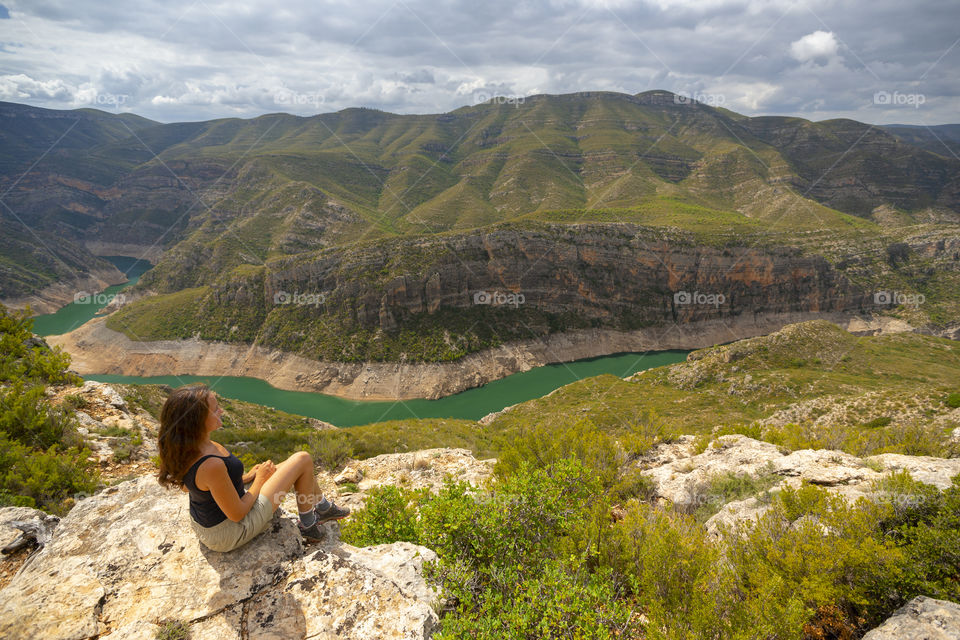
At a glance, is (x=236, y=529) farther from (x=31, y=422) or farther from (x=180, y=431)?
(x=31, y=422)

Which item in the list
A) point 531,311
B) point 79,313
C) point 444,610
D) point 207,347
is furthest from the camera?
point 79,313

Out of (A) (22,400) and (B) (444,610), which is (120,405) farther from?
(B) (444,610)

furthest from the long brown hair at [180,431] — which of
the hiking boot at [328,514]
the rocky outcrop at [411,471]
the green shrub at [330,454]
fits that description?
the green shrub at [330,454]

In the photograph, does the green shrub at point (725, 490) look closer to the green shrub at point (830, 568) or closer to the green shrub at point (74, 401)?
the green shrub at point (830, 568)

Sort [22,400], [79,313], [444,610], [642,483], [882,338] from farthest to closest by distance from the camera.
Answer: [79,313], [882,338], [642,483], [22,400], [444,610]

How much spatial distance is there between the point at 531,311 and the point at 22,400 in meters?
58.1

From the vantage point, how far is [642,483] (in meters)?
10.1

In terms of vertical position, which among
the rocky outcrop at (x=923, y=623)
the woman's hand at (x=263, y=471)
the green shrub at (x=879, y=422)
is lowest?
the green shrub at (x=879, y=422)

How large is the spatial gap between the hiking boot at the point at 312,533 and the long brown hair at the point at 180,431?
1.42 meters

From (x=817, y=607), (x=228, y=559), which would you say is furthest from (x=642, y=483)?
(x=228, y=559)

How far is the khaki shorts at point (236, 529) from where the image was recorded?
4043 millimetres

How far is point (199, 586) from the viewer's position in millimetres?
3869

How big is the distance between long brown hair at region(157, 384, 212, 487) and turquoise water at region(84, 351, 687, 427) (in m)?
43.9

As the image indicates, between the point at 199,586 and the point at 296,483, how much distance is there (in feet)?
4.12
